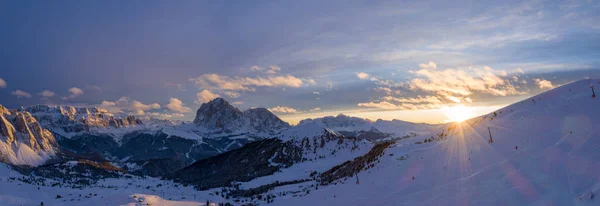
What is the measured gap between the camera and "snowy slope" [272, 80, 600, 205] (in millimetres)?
18266

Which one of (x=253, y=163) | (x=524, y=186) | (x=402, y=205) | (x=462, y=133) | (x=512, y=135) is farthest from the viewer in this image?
(x=253, y=163)

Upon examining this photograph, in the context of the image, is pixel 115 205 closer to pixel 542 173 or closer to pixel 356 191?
pixel 356 191

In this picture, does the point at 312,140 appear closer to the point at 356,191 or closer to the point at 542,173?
the point at 356,191

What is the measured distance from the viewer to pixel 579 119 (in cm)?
2522

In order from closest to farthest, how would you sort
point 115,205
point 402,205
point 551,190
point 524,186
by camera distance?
1. point 551,190
2. point 524,186
3. point 402,205
4. point 115,205

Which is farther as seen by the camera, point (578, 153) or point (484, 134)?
point (484, 134)

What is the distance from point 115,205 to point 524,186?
37.9 metres

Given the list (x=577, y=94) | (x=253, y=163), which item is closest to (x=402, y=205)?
(x=577, y=94)

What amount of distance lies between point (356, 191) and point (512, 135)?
13.6 meters

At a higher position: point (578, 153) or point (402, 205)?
point (578, 153)

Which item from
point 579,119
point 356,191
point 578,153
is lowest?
point 356,191

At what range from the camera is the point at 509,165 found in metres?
23.2

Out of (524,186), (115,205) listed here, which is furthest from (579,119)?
(115,205)

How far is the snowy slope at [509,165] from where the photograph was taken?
18266 mm
